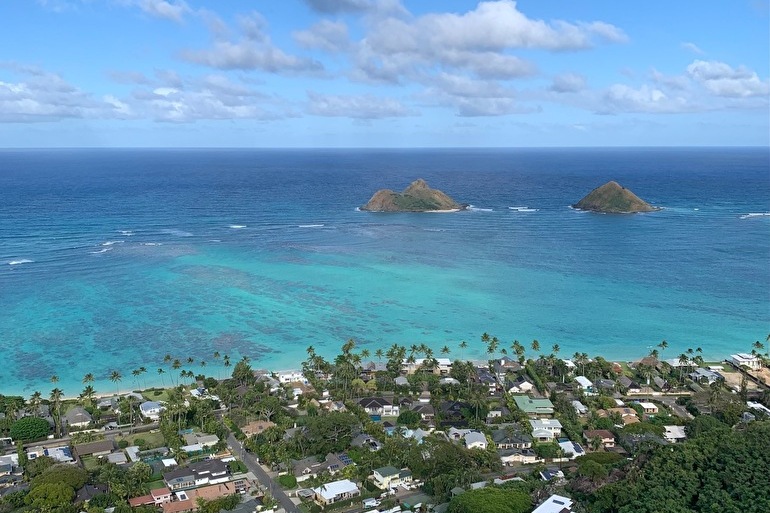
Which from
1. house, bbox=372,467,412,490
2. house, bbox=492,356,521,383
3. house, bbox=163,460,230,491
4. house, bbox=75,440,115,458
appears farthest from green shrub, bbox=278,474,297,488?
house, bbox=492,356,521,383

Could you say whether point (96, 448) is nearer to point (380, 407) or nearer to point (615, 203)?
point (380, 407)

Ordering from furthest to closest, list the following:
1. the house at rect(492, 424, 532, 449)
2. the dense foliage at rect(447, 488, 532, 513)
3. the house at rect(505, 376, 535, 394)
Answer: the house at rect(505, 376, 535, 394) < the house at rect(492, 424, 532, 449) < the dense foliage at rect(447, 488, 532, 513)

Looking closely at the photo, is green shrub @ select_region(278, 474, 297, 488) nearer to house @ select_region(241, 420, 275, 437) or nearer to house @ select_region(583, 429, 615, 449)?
house @ select_region(241, 420, 275, 437)

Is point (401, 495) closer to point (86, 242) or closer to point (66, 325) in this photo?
point (66, 325)

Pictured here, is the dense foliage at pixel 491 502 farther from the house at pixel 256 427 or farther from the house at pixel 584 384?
the house at pixel 584 384

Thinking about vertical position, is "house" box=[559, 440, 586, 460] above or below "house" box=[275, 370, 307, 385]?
below

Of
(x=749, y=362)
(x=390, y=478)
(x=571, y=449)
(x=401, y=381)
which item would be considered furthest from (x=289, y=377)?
(x=749, y=362)

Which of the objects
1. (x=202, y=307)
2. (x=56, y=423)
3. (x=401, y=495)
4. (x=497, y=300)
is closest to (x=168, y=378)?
(x=56, y=423)
